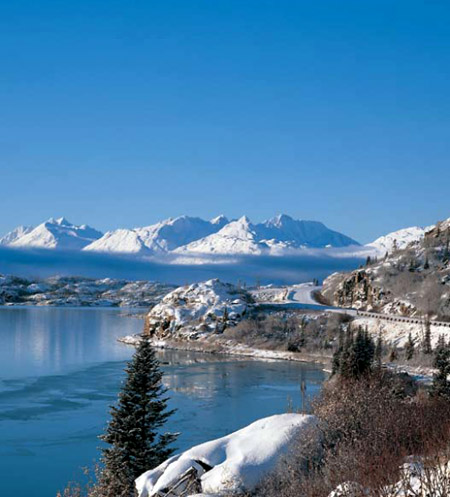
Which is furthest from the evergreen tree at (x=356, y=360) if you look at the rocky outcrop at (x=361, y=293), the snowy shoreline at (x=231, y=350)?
the rocky outcrop at (x=361, y=293)

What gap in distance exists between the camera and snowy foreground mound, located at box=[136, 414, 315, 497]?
13.0m

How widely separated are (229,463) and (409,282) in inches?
3092

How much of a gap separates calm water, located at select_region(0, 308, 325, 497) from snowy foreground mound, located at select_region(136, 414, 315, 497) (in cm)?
1322

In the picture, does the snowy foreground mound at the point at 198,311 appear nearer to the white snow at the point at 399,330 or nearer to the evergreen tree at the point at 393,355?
the white snow at the point at 399,330

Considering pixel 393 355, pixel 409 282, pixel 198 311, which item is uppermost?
pixel 409 282

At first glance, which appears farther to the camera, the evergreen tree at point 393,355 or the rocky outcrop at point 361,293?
the rocky outcrop at point 361,293

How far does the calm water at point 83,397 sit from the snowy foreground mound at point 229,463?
1322 cm

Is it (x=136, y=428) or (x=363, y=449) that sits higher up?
(x=363, y=449)

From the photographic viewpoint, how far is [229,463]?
13.4 m

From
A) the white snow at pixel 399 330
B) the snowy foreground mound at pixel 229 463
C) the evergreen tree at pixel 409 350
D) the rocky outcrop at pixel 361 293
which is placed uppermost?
the rocky outcrop at pixel 361 293

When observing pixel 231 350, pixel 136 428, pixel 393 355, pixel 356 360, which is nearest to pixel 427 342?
pixel 393 355

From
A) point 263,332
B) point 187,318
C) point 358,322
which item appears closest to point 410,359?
point 358,322

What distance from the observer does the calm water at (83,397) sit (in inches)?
1135

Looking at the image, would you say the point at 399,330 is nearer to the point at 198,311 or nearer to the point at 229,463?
the point at 198,311
